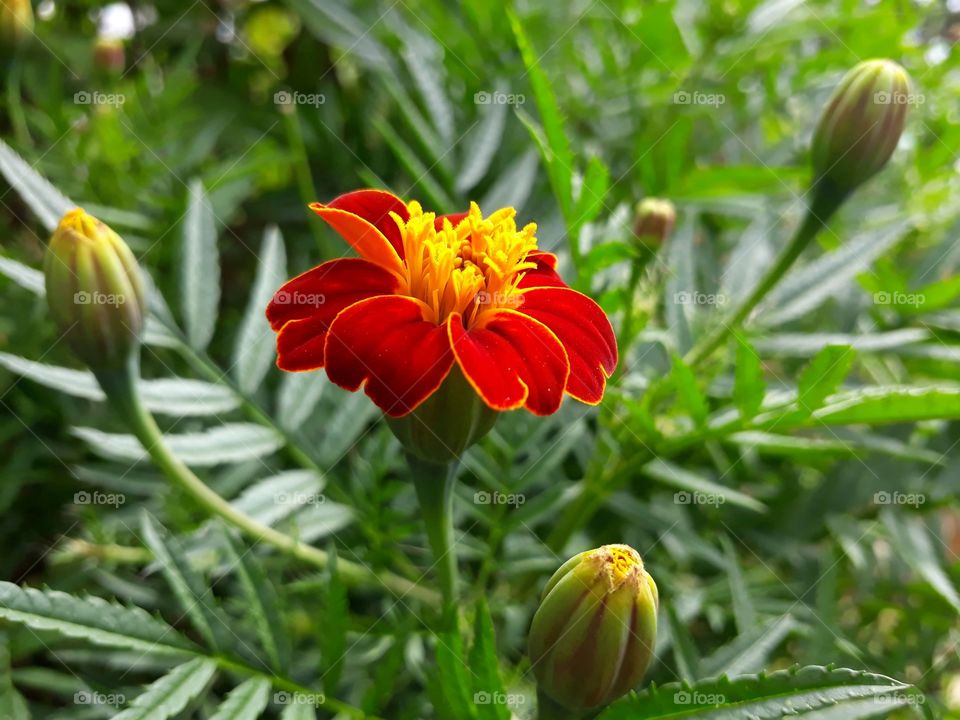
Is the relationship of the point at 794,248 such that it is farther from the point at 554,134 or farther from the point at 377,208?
the point at 377,208

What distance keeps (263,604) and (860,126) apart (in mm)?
539

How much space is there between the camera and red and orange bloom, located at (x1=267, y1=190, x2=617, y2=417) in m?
0.43

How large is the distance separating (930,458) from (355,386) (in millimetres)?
508

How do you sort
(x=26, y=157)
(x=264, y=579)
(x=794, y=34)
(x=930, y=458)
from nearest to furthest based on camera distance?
(x=264, y=579), (x=930, y=458), (x=26, y=157), (x=794, y=34)

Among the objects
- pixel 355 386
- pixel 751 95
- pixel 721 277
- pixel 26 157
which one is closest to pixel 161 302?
pixel 26 157

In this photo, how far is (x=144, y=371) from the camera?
32.7 inches

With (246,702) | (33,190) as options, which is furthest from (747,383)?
(33,190)

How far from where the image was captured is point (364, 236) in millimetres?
476

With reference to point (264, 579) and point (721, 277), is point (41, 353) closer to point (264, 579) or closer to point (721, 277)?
point (264, 579)

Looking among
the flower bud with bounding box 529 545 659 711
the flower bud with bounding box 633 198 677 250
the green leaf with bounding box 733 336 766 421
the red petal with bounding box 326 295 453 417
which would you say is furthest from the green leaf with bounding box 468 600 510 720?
the flower bud with bounding box 633 198 677 250

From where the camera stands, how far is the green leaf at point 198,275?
0.69 meters

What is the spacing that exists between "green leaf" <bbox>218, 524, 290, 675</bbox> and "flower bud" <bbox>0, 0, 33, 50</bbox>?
1.71ft

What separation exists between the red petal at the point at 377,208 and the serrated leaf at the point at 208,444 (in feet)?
0.70

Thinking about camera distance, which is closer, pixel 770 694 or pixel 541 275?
pixel 770 694
